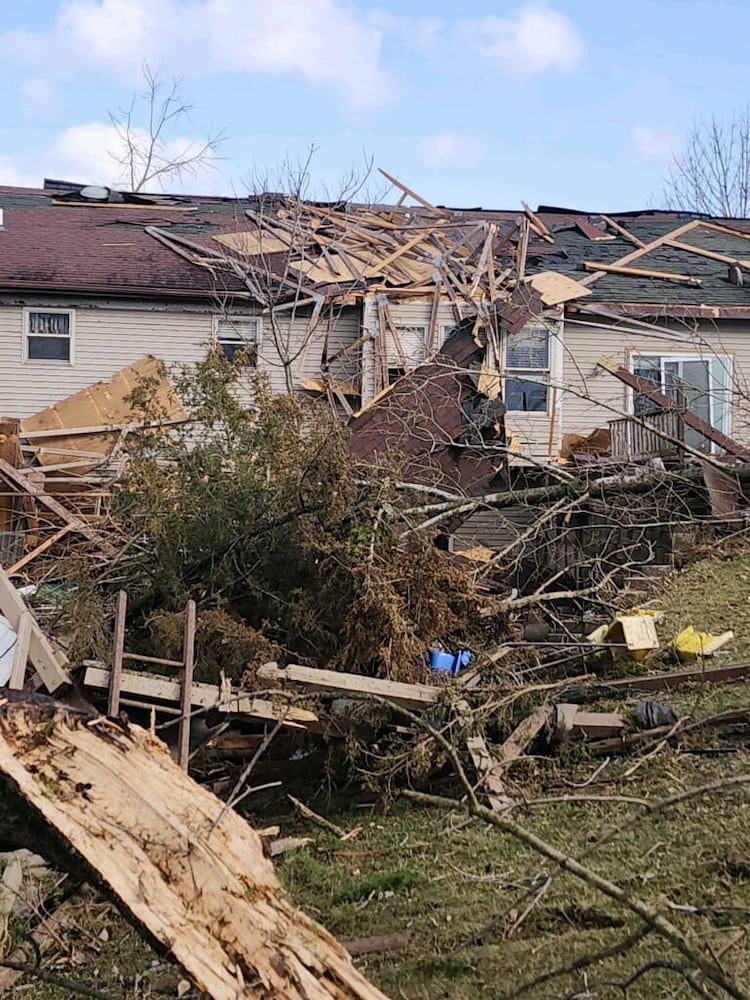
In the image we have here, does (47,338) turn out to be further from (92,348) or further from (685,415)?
(685,415)

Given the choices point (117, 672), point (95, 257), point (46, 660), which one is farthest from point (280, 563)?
point (95, 257)

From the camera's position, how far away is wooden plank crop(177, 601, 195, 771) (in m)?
7.30

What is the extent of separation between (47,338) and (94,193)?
5113 millimetres

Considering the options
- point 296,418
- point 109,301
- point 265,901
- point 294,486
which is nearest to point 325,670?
point 294,486

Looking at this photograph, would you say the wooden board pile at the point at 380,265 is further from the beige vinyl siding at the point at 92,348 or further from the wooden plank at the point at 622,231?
the wooden plank at the point at 622,231

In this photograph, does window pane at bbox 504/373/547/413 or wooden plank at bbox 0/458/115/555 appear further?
window pane at bbox 504/373/547/413

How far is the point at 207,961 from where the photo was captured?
3145mm

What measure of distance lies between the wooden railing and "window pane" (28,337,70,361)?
8.47 metres

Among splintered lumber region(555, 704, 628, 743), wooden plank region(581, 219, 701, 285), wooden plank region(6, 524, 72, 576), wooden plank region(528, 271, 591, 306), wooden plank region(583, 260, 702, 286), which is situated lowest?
splintered lumber region(555, 704, 628, 743)

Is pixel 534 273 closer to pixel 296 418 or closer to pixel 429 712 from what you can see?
pixel 296 418

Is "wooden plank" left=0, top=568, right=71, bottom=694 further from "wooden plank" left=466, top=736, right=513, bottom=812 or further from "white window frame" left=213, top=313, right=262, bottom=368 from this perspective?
"white window frame" left=213, top=313, right=262, bottom=368

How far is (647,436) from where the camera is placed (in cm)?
1338

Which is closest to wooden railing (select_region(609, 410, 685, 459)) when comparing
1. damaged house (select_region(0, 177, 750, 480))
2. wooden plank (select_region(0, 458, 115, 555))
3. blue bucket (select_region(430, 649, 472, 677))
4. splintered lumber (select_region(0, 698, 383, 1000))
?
damaged house (select_region(0, 177, 750, 480))

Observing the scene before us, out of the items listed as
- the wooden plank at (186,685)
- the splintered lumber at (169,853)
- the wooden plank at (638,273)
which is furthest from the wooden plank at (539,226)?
the splintered lumber at (169,853)
